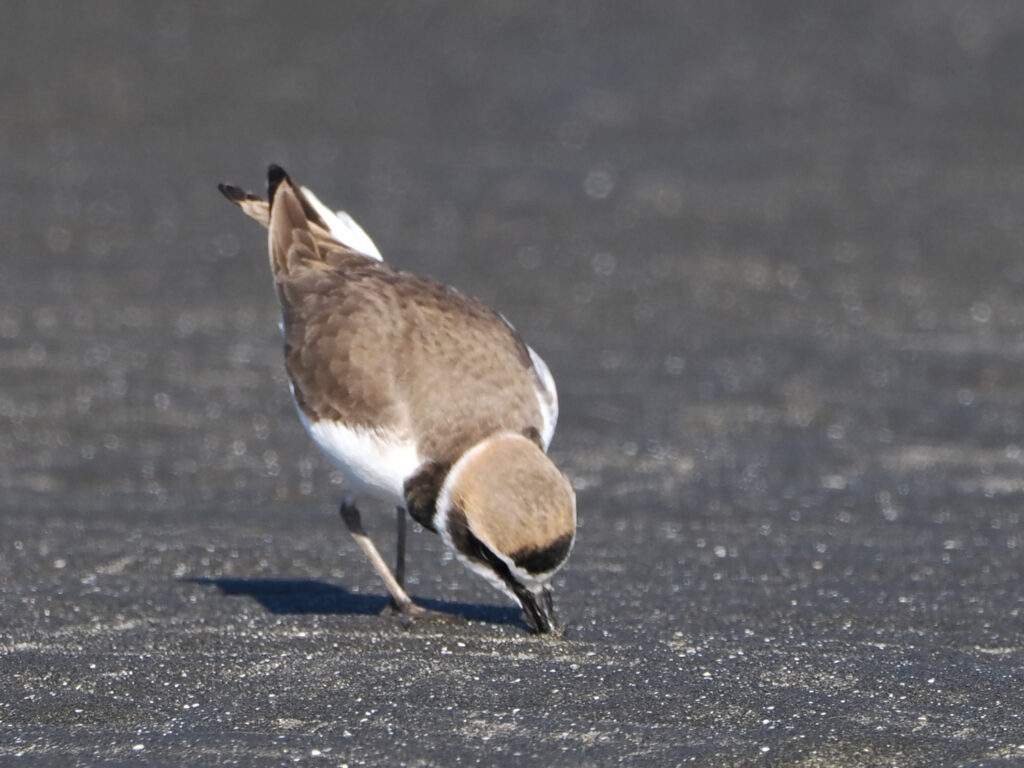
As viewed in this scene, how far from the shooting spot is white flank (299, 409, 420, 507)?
599 centimetres

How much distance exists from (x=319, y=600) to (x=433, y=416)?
1.45m

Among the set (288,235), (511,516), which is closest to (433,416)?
(511,516)

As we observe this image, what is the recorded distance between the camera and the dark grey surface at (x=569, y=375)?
5285 mm

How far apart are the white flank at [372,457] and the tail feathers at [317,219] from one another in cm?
143

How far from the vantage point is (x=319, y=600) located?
7.04m

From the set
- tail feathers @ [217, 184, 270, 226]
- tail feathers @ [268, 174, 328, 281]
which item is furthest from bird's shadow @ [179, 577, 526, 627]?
tail feathers @ [217, 184, 270, 226]

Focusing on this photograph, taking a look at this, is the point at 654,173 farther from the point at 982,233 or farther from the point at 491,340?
the point at 491,340

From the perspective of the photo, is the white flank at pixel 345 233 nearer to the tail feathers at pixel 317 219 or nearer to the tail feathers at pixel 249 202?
the tail feathers at pixel 317 219

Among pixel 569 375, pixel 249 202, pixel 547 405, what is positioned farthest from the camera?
pixel 569 375

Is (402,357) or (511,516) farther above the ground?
(402,357)

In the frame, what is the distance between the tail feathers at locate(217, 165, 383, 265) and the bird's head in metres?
2.13

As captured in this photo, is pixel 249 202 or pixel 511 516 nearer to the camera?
pixel 511 516

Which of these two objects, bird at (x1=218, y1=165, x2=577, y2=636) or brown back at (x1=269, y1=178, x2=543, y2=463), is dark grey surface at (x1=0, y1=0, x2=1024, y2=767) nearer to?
bird at (x1=218, y1=165, x2=577, y2=636)

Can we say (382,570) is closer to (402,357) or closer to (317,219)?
(402,357)
